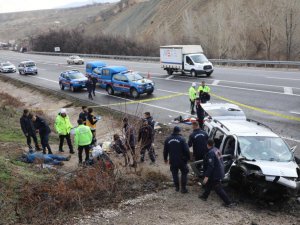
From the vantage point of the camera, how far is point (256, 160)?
30.8ft

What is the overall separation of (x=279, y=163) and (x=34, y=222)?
578cm

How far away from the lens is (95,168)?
10336 mm

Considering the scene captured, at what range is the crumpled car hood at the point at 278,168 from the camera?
28.8 feet

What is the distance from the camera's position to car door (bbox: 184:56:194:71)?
32134mm

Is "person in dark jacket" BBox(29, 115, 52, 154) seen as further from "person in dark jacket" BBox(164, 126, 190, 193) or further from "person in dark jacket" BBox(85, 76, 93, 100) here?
"person in dark jacket" BBox(85, 76, 93, 100)

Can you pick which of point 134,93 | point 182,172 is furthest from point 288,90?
point 182,172

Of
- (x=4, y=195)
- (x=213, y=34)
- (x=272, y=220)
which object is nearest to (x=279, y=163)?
(x=272, y=220)

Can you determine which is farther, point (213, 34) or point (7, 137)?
point (213, 34)

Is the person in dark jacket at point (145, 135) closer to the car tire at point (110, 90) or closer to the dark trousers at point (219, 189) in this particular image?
the dark trousers at point (219, 189)

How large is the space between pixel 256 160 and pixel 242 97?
571 inches

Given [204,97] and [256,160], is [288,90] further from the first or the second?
[256,160]

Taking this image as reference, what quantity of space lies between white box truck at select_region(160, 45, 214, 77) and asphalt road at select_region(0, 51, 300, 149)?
0.69 metres

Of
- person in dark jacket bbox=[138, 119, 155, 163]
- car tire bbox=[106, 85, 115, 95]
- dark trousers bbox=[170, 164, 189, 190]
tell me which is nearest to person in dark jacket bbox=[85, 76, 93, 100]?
car tire bbox=[106, 85, 115, 95]

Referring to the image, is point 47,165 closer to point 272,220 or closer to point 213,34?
point 272,220
